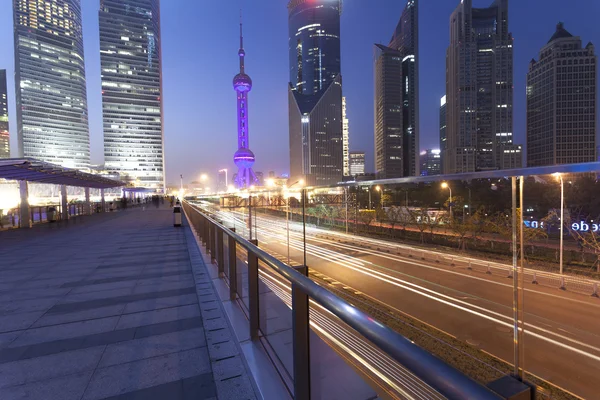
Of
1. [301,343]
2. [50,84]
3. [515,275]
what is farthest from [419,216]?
[50,84]

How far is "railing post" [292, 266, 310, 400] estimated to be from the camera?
5.56 ft

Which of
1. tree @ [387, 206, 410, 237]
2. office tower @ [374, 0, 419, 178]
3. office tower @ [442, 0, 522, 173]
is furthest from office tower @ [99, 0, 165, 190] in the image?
office tower @ [442, 0, 522, 173]

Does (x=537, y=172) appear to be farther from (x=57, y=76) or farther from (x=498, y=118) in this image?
(x=57, y=76)

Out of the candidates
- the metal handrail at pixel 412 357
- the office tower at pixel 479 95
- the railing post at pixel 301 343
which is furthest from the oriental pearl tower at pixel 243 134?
the office tower at pixel 479 95

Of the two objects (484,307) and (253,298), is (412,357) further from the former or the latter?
(484,307)

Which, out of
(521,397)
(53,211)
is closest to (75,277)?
(521,397)

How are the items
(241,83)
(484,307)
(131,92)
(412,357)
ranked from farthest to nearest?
(131,92) < (241,83) < (484,307) < (412,357)

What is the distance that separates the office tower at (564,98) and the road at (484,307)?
449 feet

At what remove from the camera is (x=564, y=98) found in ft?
403

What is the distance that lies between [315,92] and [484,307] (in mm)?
167854

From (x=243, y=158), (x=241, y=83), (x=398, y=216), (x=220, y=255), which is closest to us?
(x=220, y=255)

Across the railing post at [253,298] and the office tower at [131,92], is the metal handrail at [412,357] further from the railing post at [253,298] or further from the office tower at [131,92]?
the office tower at [131,92]

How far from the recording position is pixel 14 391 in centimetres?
225

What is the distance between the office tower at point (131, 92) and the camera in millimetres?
123375
